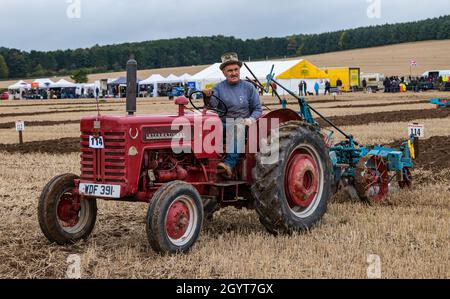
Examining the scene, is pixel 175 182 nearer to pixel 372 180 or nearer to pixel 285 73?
pixel 372 180

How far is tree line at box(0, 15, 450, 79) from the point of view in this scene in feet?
326

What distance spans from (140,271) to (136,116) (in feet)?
5.14

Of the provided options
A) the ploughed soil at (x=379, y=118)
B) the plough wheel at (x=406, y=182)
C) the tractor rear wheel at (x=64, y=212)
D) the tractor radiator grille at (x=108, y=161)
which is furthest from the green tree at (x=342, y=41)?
the tractor radiator grille at (x=108, y=161)

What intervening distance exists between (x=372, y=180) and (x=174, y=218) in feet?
11.2

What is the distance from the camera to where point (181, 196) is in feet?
19.1

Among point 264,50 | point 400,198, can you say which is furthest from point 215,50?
point 400,198

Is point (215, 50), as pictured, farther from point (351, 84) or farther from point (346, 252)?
point (346, 252)

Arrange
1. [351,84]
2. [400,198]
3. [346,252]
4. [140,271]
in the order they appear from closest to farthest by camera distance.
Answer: [140,271] → [346,252] → [400,198] → [351,84]

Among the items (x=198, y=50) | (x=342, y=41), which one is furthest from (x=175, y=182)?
(x=342, y=41)

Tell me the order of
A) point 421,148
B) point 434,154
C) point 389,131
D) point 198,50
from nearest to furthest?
1. point 434,154
2. point 421,148
3. point 389,131
4. point 198,50

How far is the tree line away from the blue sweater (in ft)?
287

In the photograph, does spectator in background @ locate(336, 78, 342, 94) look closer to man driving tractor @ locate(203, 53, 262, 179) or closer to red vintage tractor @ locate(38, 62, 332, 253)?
red vintage tractor @ locate(38, 62, 332, 253)

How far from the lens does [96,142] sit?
6.07m

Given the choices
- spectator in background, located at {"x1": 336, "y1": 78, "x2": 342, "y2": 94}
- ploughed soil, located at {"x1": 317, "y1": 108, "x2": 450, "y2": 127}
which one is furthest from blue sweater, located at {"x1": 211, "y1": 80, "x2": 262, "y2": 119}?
spectator in background, located at {"x1": 336, "y1": 78, "x2": 342, "y2": 94}
